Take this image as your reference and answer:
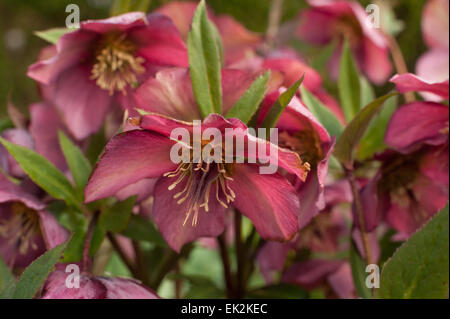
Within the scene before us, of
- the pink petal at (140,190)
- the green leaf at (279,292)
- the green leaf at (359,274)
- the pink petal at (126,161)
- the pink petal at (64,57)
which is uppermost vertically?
the pink petal at (64,57)

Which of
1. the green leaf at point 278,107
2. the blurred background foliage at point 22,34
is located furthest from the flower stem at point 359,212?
the blurred background foliage at point 22,34

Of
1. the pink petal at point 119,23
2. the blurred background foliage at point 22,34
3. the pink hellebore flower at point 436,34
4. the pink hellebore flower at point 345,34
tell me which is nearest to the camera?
the pink petal at point 119,23

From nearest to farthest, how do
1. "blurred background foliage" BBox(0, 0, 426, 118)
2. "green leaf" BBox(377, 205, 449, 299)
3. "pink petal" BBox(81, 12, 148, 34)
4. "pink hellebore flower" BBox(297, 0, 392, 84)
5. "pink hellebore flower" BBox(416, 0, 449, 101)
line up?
"green leaf" BBox(377, 205, 449, 299) → "pink petal" BBox(81, 12, 148, 34) → "pink hellebore flower" BBox(416, 0, 449, 101) → "pink hellebore flower" BBox(297, 0, 392, 84) → "blurred background foliage" BBox(0, 0, 426, 118)

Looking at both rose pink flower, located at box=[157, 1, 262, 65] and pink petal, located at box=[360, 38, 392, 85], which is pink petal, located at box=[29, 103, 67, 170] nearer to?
rose pink flower, located at box=[157, 1, 262, 65]

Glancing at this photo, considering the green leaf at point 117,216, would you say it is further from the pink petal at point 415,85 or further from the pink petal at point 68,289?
the pink petal at point 415,85

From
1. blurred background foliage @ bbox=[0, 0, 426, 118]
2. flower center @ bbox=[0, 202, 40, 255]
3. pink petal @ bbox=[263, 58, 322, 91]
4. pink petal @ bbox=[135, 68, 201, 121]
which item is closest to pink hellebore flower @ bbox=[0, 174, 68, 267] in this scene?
flower center @ bbox=[0, 202, 40, 255]

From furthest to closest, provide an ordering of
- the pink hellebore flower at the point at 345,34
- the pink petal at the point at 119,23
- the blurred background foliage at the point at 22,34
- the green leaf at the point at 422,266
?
the blurred background foliage at the point at 22,34
the pink hellebore flower at the point at 345,34
the pink petal at the point at 119,23
the green leaf at the point at 422,266

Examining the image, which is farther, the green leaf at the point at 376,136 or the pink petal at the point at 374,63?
the pink petal at the point at 374,63
